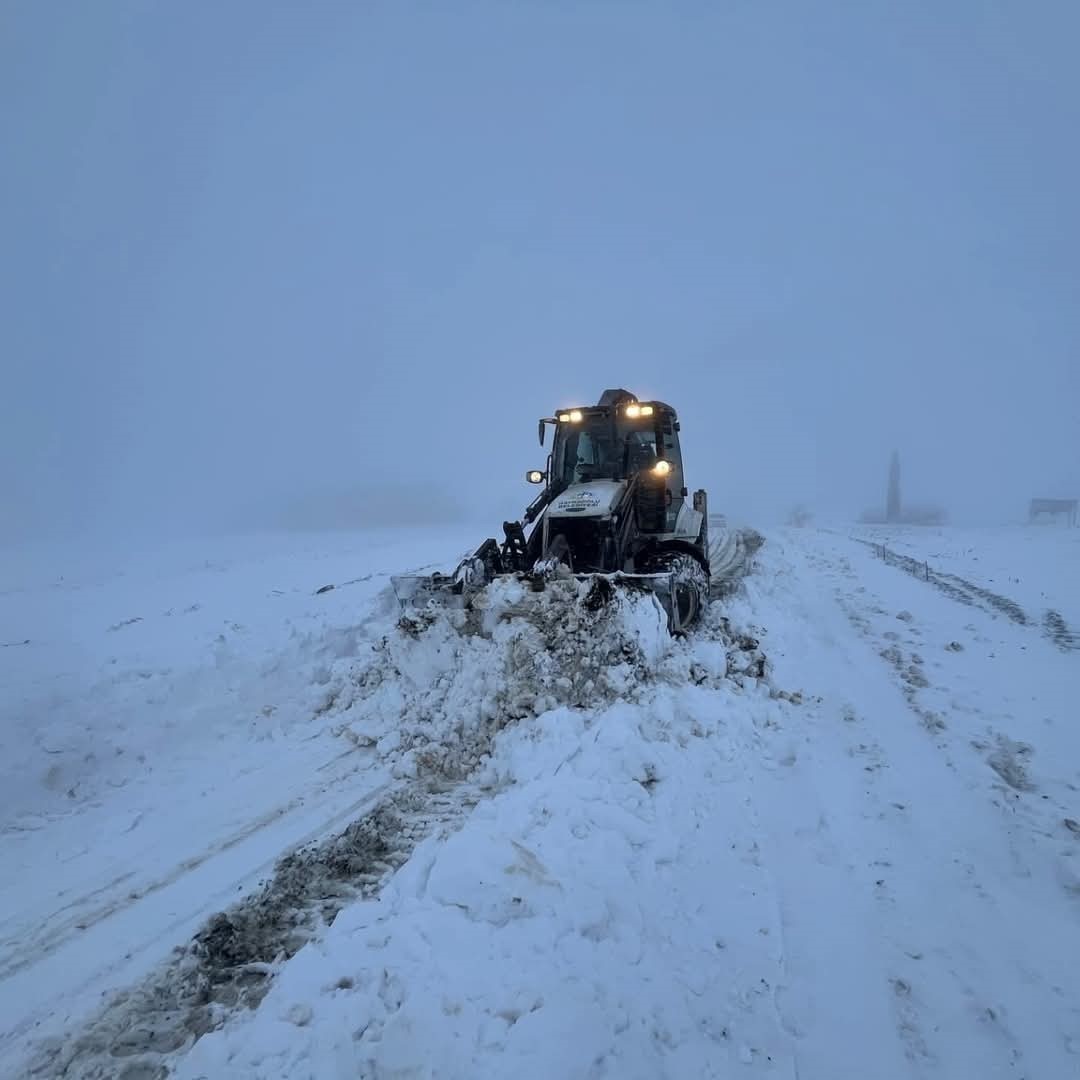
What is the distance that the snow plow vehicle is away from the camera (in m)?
6.81

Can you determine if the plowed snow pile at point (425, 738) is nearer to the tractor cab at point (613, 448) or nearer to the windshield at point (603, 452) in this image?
the tractor cab at point (613, 448)

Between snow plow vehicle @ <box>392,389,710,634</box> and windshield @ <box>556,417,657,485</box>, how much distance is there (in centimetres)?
2

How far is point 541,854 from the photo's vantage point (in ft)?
10.3

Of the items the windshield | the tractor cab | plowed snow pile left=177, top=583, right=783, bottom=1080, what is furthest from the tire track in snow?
the windshield

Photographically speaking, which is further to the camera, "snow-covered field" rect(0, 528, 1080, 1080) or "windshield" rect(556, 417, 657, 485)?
"windshield" rect(556, 417, 657, 485)

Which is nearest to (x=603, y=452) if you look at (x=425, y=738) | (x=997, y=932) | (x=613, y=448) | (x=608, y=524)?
(x=613, y=448)

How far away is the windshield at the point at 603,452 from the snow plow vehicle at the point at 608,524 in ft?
0.05

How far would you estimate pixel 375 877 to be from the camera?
11.1 feet

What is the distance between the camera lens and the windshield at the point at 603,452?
29.5 feet

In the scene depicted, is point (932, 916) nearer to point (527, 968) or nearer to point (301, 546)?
point (527, 968)

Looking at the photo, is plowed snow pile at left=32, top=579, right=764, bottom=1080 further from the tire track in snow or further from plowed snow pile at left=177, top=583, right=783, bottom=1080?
the tire track in snow

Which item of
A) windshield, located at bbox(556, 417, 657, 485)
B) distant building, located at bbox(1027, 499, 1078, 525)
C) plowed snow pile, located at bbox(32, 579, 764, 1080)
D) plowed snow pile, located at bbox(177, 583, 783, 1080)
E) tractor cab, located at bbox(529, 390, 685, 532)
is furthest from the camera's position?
A: distant building, located at bbox(1027, 499, 1078, 525)

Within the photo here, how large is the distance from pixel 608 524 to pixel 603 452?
1.94 meters

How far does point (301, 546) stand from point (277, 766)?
21.7m
